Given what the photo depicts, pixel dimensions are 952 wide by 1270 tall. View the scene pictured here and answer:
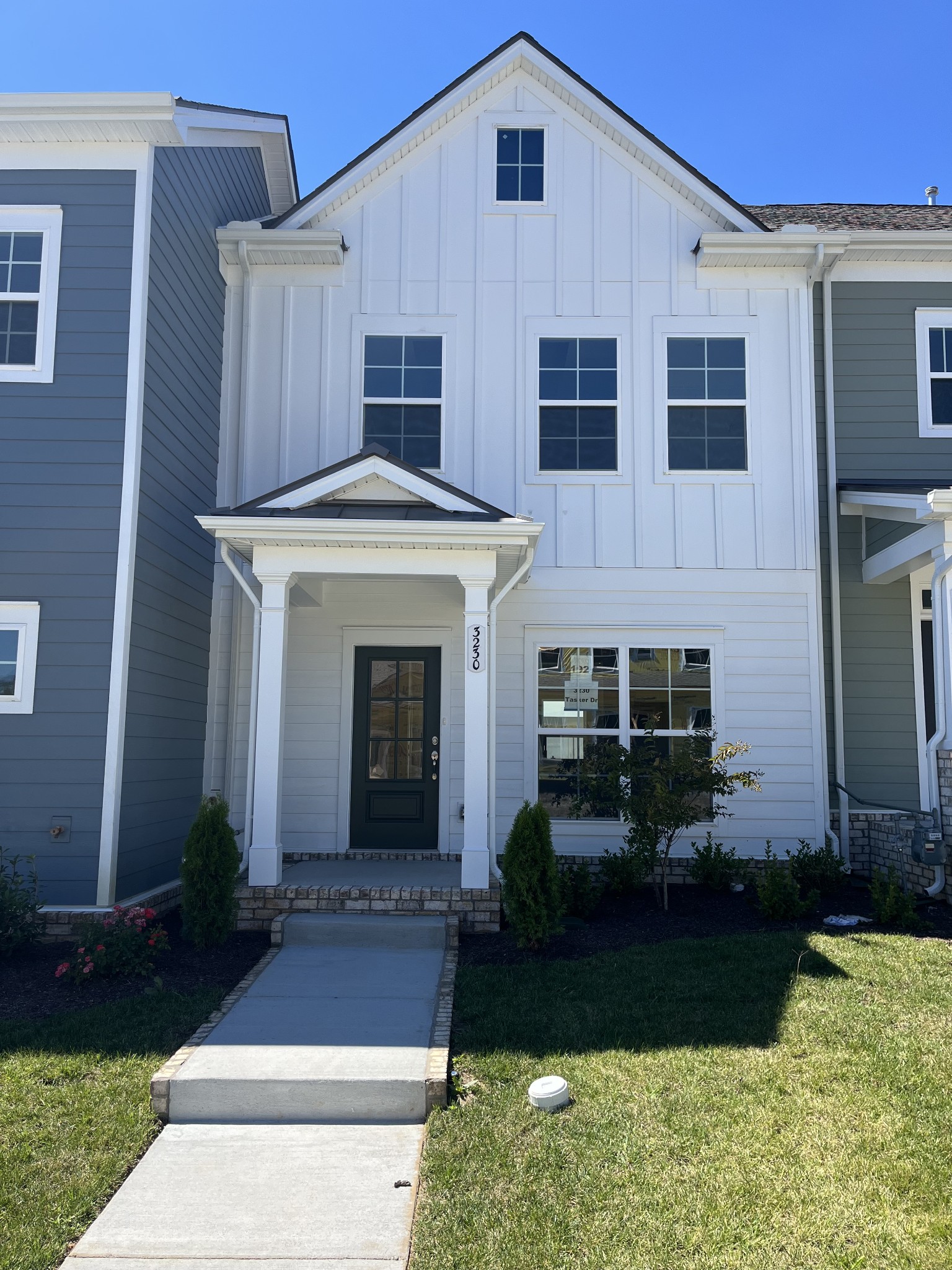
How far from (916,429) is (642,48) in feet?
16.7

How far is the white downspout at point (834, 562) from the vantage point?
31.7 ft

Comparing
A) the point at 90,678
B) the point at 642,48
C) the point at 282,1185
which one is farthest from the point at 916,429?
the point at 282,1185

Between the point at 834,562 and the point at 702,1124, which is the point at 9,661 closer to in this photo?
the point at 702,1124

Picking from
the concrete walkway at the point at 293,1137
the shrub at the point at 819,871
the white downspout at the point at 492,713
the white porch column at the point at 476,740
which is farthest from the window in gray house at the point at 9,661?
the shrub at the point at 819,871

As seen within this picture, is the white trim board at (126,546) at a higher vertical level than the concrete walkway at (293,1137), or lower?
higher

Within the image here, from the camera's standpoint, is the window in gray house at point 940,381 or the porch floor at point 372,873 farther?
the window in gray house at point 940,381

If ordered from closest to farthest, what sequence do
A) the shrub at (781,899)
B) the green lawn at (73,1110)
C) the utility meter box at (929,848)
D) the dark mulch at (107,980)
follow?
the green lawn at (73,1110)
the dark mulch at (107,980)
the shrub at (781,899)
the utility meter box at (929,848)

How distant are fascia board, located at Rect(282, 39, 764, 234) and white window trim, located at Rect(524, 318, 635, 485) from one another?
1.55m

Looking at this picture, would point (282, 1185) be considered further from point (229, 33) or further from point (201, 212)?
point (229, 33)

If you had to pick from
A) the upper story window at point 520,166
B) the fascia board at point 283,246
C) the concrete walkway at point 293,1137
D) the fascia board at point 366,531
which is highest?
the upper story window at point 520,166

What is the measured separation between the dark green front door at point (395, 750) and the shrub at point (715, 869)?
99.9 inches

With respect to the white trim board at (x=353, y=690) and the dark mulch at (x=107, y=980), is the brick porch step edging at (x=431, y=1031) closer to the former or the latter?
the dark mulch at (x=107, y=980)

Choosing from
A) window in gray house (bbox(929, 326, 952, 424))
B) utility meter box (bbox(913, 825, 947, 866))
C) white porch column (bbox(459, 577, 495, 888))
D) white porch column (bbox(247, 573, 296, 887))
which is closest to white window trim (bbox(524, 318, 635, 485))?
white porch column (bbox(459, 577, 495, 888))

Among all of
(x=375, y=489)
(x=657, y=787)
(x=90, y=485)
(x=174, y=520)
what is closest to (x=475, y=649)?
(x=375, y=489)
